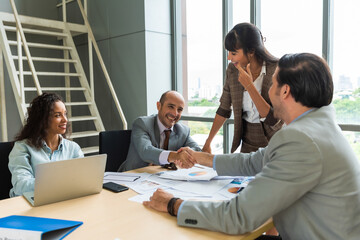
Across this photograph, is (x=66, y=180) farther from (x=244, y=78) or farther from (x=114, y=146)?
(x=244, y=78)

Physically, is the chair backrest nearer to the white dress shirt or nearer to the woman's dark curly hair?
the woman's dark curly hair

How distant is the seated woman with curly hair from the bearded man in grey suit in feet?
3.50

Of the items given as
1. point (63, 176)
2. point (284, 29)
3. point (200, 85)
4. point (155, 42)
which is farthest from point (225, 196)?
point (155, 42)

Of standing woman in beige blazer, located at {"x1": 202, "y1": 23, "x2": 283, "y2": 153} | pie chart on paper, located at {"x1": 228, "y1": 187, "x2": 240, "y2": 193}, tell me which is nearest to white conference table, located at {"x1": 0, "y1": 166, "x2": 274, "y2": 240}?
pie chart on paper, located at {"x1": 228, "y1": 187, "x2": 240, "y2": 193}

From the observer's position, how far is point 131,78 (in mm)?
4410

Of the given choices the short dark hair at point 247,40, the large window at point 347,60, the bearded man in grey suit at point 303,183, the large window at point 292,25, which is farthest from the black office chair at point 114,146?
the large window at point 347,60

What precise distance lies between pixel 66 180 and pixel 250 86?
128 centimetres

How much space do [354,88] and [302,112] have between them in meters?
2.04

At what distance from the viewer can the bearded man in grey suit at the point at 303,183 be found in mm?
1038

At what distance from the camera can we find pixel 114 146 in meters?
2.53

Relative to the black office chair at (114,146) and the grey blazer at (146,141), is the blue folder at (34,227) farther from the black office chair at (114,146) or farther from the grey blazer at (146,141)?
the black office chair at (114,146)

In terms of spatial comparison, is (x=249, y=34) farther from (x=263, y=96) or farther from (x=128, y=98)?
(x=128, y=98)

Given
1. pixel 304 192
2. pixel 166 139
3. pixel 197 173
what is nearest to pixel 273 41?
pixel 166 139

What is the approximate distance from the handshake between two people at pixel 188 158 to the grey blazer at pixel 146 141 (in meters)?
0.21
